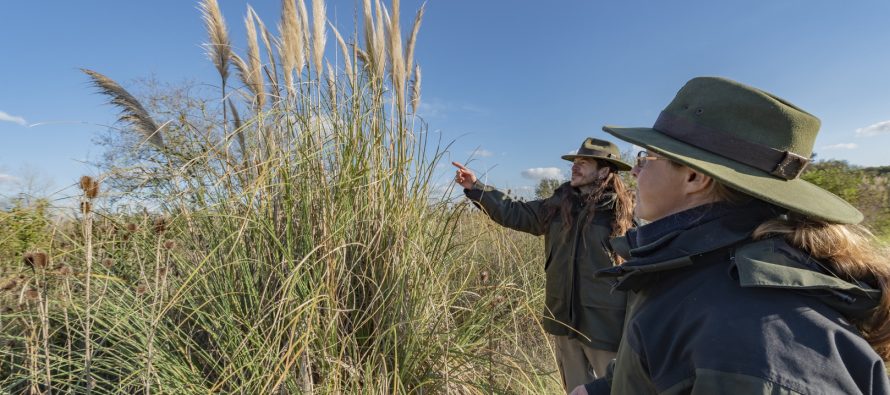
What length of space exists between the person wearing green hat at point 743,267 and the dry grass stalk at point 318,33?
5.02 ft

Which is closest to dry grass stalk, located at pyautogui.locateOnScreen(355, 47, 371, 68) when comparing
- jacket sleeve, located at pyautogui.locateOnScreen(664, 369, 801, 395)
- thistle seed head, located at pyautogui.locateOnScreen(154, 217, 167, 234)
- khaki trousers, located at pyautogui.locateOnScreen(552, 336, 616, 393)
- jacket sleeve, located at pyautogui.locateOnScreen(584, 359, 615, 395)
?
thistle seed head, located at pyautogui.locateOnScreen(154, 217, 167, 234)

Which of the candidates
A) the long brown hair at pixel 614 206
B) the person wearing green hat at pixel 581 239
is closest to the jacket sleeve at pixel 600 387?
the person wearing green hat at pixel 581 239

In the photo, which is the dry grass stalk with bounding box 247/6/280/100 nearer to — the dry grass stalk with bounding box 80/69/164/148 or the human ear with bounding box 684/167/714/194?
the dry grass stalk with bounding box 80/69/164/148

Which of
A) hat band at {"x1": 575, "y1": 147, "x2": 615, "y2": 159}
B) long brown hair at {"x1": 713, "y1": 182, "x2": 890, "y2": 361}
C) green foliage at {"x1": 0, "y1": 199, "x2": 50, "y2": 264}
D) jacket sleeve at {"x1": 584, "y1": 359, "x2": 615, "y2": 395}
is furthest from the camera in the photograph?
hat band at {"x1": 575, "y1": 147, "x2": 615, "y2": 159}

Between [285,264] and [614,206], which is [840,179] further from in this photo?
[285,264]

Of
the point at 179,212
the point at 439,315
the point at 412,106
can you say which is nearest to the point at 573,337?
the point at 439,315

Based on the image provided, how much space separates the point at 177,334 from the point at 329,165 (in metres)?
0.86

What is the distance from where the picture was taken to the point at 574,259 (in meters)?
2.65

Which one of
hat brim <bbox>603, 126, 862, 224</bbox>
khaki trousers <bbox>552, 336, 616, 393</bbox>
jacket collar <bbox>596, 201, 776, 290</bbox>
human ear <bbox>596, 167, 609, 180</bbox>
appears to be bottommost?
khaki trousers <bbox>552, 336, 616, 393</bbox>

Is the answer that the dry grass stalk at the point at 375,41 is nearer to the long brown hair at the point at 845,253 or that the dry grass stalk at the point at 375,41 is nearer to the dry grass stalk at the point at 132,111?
the dry grass stalk at the point at 132,111

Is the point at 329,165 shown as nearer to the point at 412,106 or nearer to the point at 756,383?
the point at 412,106

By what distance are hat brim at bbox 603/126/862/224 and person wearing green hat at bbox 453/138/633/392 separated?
5.33 ft

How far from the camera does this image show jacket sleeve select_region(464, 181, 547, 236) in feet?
9.32

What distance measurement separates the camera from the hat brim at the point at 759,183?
833mm
